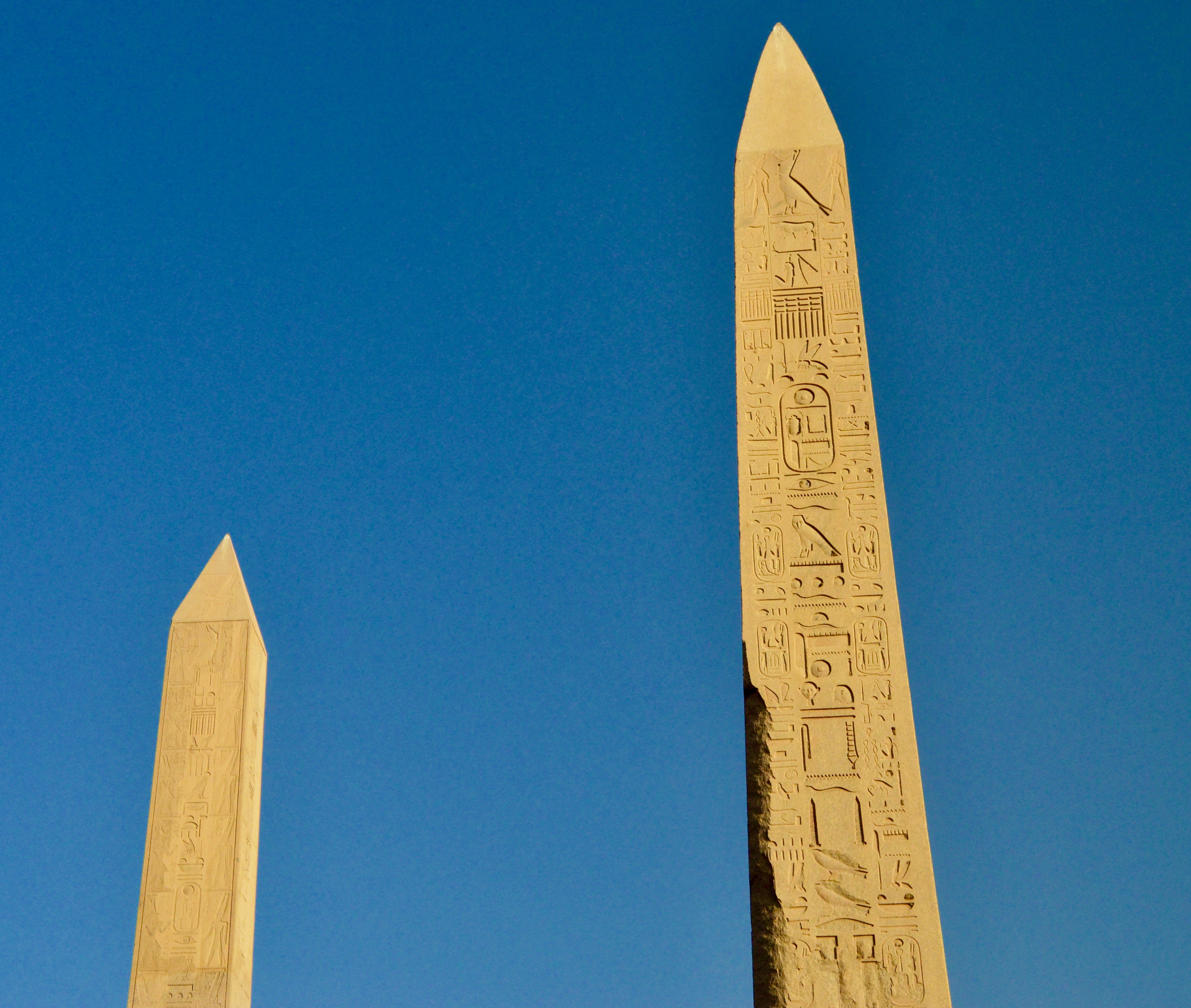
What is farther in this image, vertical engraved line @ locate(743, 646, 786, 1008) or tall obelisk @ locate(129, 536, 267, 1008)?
tall obelisk @ locate(129, 536, 267, 1008)

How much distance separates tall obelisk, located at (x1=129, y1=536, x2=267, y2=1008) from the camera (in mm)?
11398

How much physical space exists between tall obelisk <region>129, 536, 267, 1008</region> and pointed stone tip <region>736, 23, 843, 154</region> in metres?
6.20

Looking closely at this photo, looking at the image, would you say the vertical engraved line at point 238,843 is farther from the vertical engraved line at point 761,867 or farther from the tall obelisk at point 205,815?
the vertical engraved line at point 761,867

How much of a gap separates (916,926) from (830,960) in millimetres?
326

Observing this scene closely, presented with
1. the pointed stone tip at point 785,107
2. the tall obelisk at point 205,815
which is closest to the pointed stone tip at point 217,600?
the tall obelisk at point 205,815

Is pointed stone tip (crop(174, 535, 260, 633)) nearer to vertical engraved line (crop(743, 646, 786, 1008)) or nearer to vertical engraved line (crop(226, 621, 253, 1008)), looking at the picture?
vertical engraved line (crop(226, 621, 253, 1008))

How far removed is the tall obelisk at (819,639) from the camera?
596 cm

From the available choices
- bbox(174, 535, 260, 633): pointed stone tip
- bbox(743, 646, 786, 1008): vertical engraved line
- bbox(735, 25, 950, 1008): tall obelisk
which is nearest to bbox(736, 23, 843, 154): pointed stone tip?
bbox(735, 25, 950, 1008): tall obelisk

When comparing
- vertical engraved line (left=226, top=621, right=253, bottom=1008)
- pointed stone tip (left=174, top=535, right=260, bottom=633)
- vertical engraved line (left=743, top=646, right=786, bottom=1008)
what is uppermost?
pointed stone tip (left=174, top=535, right=260, bottom=633)

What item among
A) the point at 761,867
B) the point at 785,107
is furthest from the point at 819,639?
the point at 785,107

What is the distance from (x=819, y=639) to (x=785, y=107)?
9.13ft

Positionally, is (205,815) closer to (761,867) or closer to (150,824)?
(150,824)

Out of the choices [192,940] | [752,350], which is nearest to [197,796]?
[192,940]

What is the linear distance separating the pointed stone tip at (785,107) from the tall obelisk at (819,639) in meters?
0.10
